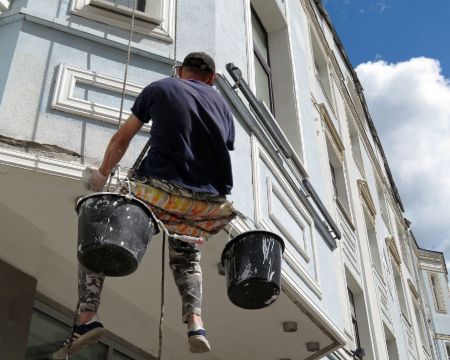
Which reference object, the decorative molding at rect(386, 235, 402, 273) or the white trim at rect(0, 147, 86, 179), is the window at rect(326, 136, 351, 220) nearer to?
A: the decorative molding at rect(386, 235, 402, 273)

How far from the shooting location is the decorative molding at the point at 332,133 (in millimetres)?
12727

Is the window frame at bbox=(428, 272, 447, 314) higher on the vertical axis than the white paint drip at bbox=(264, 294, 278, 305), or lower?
higher

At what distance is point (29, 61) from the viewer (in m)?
4.96

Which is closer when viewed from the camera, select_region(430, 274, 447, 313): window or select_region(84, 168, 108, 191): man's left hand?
select_region(84, 168, 108, 191): man's left hand

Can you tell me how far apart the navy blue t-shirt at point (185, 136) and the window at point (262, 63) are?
4.31 m

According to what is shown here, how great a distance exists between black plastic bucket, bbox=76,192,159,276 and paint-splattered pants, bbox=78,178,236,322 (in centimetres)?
26

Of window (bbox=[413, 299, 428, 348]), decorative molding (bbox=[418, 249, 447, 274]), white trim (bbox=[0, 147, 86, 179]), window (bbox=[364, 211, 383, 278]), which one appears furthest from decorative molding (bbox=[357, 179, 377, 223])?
decorative molding (bbox=[418, 249, 447, 274])

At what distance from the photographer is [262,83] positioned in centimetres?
862

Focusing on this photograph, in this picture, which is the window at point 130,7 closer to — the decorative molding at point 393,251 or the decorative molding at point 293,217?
the decorative molding at point 293,217

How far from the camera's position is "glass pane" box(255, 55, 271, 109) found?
841 cm

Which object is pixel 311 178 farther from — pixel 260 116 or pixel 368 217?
pixel 368 217

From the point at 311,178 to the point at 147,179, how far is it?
4428 millimetres

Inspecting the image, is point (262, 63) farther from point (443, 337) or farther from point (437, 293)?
point (437, 293)

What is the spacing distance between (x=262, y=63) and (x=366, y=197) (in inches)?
286
